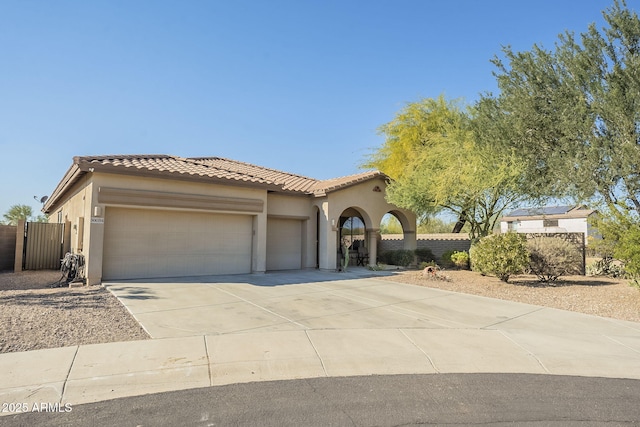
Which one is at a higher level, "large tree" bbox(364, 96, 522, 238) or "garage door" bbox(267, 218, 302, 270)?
"large tree" bbox(364, 96, 522, 238)

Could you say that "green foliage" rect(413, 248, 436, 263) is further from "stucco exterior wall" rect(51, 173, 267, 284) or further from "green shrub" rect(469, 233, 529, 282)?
"stucco exterior wall" rect(51, 173, 267, 284)

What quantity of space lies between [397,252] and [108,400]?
17241mm

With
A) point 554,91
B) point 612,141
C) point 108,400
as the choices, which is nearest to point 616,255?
point 612,141

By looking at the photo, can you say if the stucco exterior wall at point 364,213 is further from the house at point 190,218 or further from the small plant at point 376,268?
the small plant at point 376,268

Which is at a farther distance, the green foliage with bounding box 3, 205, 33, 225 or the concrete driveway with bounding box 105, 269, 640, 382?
the green foliage with bounding box 3, 205, 33, 225

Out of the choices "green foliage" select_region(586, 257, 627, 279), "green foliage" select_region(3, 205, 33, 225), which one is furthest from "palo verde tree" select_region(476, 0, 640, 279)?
"green foliage" select_region(3, 205, 33, 225)

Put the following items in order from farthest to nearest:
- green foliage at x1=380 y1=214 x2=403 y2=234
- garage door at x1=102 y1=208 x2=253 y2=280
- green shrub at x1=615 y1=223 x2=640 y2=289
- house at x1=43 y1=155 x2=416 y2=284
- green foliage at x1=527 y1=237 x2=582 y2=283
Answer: green foliage at x1=380 y1=214 x2=403 y2=234 < green foliage at x1=527 y1=237 x2=582 y2=283 < garage door at x1=102 y1=208 x2=253 y2=280 < house at x1=43 y1=155 x2=416 y2=284 < green shrub at x1=615 y1=223 x2=640 y2=289

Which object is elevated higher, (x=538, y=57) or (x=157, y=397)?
(x=538, y=57)

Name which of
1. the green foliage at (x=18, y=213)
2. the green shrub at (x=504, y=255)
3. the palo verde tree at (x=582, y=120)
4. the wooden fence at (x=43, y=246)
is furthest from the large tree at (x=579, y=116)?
the green foliage at (x=18, y=213)

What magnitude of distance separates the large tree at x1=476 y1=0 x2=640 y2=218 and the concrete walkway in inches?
275

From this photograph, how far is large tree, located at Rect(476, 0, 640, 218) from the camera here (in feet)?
42.1

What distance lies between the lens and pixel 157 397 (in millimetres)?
4242

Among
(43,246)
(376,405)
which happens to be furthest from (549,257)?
(43,246)

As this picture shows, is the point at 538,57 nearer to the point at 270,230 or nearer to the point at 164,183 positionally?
the point at 270,230
